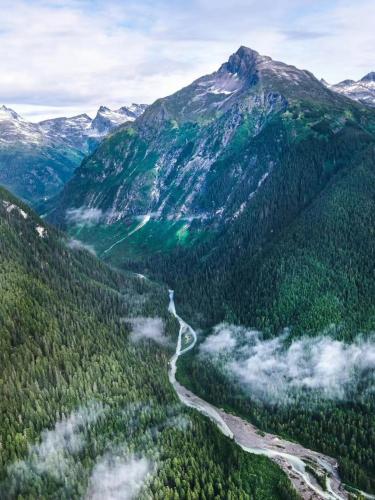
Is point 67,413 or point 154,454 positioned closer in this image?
point 154,454

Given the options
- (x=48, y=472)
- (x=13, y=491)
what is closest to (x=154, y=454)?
(x=48, y=472)

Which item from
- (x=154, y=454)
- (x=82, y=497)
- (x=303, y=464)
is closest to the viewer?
(x=82, y=497)

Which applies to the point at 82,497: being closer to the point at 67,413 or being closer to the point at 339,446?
the point at 67,413

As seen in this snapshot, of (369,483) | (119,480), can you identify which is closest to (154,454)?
(119,480)

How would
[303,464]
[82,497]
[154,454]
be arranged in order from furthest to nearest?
[303,464], [154,454], [82,497]

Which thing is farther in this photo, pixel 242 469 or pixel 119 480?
pixel 242 469

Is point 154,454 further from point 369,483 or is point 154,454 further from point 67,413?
point 369,483

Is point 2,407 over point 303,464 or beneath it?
over

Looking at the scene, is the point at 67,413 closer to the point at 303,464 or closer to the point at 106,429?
the point at 106,429
